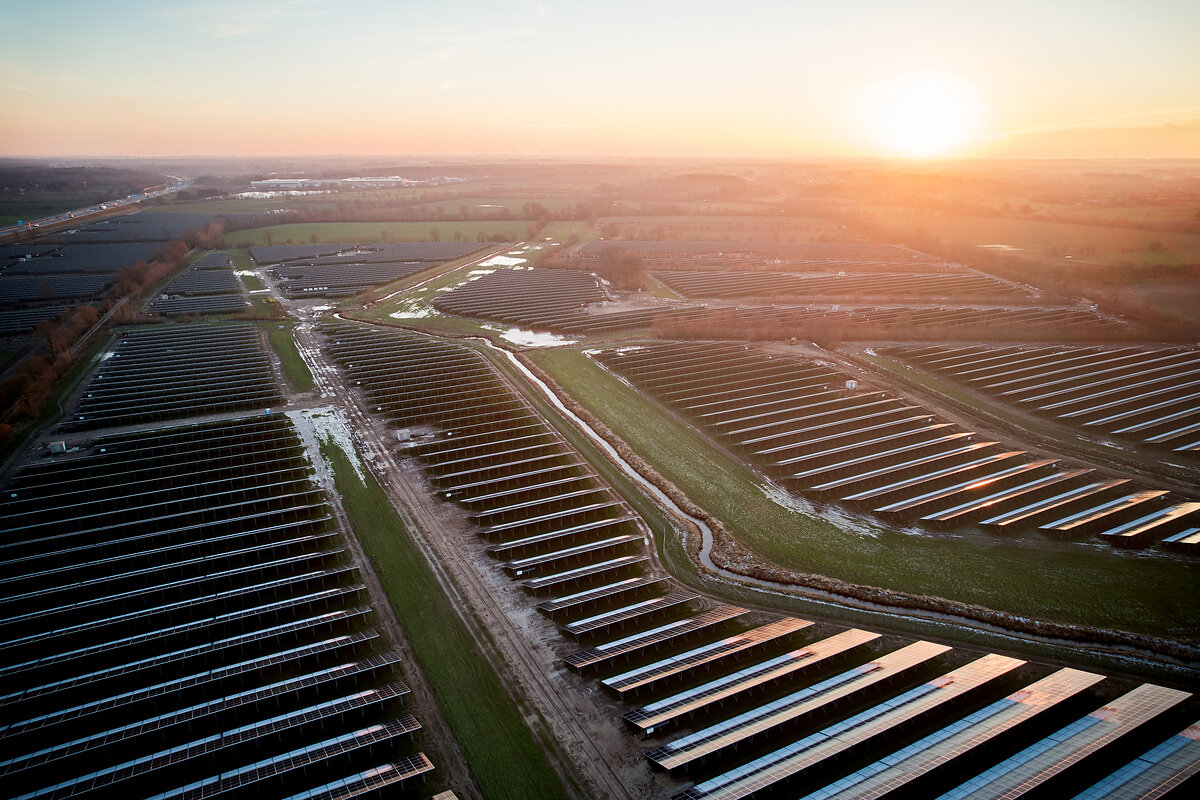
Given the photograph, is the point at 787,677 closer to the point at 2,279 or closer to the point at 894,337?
the point at 894,337

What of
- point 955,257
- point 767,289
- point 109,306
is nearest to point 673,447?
point 767,289

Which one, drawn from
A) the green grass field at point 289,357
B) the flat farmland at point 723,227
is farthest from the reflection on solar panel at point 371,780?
the flat farmland at point 723,227

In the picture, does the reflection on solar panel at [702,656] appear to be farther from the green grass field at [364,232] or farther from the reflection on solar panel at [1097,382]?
the green grass field at [364,232]

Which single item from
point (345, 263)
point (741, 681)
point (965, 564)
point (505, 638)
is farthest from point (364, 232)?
point (741, 681)

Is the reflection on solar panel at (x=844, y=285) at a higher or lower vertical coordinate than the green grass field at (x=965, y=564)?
higher

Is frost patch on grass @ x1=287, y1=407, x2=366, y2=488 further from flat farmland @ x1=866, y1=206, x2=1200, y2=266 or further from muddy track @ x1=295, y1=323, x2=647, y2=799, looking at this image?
flat farmland @ x1=866, y1=206, x2=1200, y2=266

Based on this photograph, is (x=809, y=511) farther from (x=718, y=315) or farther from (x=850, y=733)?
(x=718, y=315)
